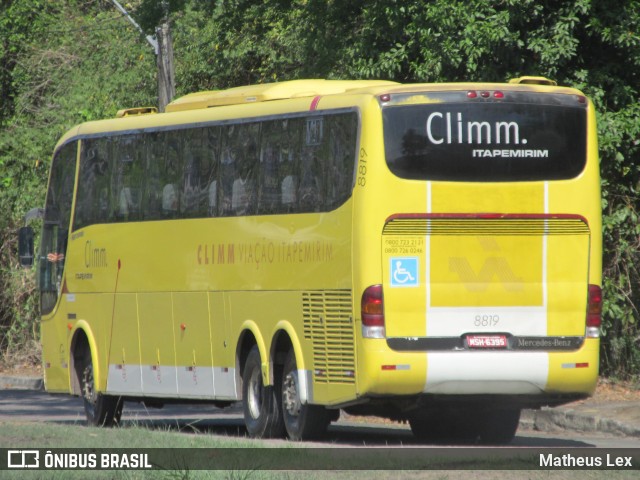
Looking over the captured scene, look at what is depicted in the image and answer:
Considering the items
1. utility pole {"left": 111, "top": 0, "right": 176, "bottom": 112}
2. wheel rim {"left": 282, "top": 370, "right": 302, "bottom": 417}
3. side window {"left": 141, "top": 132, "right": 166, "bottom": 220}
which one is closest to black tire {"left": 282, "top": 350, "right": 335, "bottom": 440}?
wheel rim {"left": 282, "top": 370, "right": 302, "bottom": 417}

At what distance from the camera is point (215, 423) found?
19734mm

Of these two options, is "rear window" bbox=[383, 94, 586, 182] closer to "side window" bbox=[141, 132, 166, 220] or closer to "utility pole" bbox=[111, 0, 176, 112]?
"side window" bbox=[141, 132, 166, 220]

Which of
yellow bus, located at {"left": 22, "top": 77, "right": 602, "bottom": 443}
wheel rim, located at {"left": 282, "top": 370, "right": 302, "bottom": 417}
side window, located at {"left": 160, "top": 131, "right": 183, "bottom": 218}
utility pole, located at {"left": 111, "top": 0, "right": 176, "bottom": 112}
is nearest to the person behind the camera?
yellow bus, located at {"left": 22, "top": 77, "right": 602, "bottom": 443}

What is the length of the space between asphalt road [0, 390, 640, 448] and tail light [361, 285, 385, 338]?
1.27 meters

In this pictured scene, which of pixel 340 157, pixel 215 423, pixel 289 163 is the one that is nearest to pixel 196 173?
pixel 289 163

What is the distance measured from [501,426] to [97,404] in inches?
217

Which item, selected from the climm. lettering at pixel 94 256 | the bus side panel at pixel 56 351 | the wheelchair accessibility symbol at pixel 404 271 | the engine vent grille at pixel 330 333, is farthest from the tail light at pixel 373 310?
the bus side panel at pixel 56 351

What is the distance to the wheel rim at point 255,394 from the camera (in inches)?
627

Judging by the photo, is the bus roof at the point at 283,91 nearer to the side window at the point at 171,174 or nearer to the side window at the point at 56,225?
the side window at the point at 171,174

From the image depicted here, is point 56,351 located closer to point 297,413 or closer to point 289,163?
point 297,413

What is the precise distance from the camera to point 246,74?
30000 mm

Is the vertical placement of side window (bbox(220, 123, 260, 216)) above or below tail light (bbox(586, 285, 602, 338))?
above

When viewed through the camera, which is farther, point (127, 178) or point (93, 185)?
point (93, 185)

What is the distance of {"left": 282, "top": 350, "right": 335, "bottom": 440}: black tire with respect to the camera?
48.9 ft
